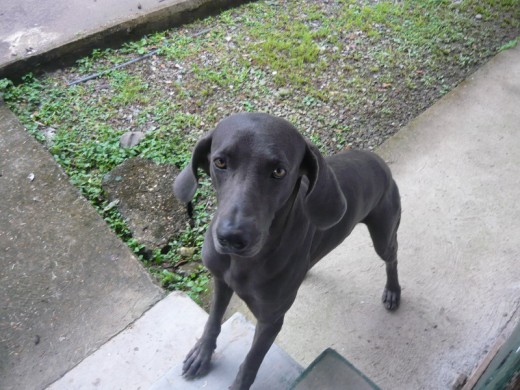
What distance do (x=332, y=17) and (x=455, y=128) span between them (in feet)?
6.78

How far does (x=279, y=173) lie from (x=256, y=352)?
42.4 inches

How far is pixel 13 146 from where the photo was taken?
167 inches

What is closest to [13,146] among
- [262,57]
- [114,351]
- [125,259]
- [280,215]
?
[125,259]

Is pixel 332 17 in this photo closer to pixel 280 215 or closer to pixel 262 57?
pixel 262 57

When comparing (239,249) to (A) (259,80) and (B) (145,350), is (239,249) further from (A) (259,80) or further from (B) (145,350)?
(A) (259,80)

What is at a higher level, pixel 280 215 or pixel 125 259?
pixel 280 215

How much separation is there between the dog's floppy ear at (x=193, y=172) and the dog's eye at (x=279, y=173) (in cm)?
33

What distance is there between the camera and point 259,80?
5.13m

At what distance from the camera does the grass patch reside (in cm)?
440

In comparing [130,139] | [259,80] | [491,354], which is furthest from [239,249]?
[259,80]

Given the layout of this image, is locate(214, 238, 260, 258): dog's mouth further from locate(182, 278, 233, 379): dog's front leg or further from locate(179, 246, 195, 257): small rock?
locate(179, 246, 195, 257): small rock

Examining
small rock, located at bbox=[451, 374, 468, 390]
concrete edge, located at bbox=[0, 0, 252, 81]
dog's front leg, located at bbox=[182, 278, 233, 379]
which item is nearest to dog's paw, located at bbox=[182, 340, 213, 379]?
dog's front leg, located at bbox=[182, 278, 233, 379]

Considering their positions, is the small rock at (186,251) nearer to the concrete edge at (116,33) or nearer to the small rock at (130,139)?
the small rock at (130,139)

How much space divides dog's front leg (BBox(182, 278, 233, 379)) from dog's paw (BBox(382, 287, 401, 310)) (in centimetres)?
116
